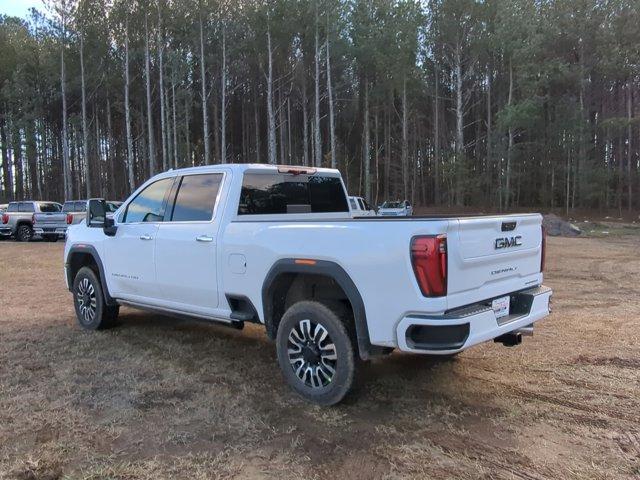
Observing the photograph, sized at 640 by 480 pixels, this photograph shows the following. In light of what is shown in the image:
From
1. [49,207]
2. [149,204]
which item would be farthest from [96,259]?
[49,207]

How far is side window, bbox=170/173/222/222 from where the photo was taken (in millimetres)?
5219

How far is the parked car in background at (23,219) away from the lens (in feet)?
75.8

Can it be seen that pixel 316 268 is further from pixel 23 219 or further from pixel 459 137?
pixel 459 137

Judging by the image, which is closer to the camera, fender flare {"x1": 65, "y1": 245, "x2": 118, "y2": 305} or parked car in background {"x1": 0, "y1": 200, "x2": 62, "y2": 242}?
fender flare {"x1": 65, "y1": 245, "x2": 118, "y2": 305}

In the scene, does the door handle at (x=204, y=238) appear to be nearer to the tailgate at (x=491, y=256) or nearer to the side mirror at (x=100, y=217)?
the side mirror at (x=100, y=217)

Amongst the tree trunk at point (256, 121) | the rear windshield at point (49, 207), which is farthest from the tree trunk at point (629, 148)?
the rear windshield at point (49, 207)

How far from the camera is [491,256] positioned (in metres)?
3.97

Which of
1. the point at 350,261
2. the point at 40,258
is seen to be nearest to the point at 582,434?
the point at 350,261

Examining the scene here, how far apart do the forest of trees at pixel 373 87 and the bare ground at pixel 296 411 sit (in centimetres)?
2946

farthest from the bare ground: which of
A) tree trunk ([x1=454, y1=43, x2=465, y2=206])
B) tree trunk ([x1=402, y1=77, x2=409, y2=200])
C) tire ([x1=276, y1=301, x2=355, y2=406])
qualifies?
tree trunk ([x1=402, y1=77, x2=409, y2=200])

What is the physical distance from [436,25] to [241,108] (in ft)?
56.1

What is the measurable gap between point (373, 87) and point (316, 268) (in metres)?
37.8

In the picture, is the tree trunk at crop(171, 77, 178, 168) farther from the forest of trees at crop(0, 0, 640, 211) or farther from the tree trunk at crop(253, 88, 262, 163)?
the tree trunk at crop(253, 88, 262, 163)

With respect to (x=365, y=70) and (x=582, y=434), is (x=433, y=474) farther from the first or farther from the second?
(x=365, y=70)
